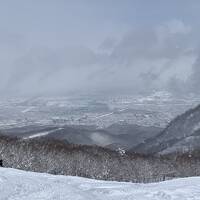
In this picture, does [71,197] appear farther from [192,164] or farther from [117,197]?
[192,164]

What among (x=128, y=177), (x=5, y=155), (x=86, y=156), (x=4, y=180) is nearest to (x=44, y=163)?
(x=5, y=155)

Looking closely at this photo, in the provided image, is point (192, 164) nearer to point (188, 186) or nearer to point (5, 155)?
point (5, 155)

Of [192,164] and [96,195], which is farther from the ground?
[192,164]

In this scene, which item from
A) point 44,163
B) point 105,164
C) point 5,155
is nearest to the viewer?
point 5,155

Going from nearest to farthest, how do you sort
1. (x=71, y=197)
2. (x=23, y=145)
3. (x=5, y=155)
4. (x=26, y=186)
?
(x=71, y=197), (x=26, y=186), (x=5, y=155), (x=23, y=145)

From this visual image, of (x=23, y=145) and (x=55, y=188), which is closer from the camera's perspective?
(x=55, y=188)

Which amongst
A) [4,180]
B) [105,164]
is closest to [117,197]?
[4,180]
